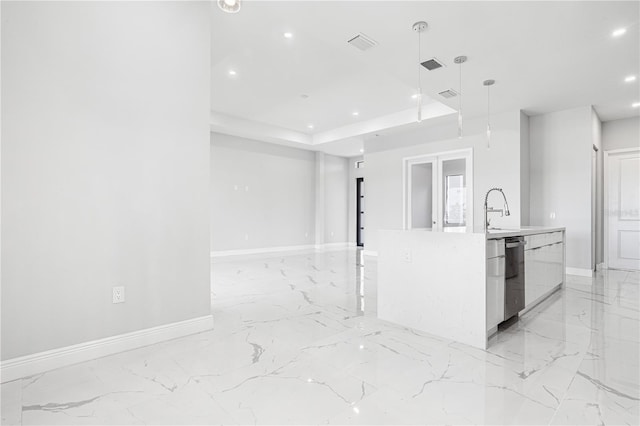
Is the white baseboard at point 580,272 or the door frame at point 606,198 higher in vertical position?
the door frame at point 606,198

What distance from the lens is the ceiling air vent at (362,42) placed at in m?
3.45

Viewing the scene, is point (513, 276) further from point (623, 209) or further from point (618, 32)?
point (623, 209)

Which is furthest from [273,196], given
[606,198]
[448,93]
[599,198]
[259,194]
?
[606,198]

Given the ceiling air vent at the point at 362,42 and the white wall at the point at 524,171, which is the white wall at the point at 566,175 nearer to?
the white wall at the point at 524,171

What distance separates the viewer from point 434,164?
7.03 meters

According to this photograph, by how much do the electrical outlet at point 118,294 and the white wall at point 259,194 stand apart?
5.49m

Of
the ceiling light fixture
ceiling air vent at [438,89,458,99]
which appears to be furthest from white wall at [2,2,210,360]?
ceiling air vent at [438,89,458,99]

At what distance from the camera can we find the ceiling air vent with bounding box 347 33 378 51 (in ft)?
11.3

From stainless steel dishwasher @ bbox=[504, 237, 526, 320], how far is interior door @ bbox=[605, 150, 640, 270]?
16.0 ft

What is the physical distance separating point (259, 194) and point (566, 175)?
666 cm

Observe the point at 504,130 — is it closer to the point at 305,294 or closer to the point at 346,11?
the point at 346,11

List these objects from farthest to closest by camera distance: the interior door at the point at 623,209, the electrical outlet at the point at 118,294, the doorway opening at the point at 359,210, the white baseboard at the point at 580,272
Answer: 1. the doorway opening at the point at 359,210
2. the interior door at the point at 623,209
3. the white baseboard at the point at 580,272
4. the electrical outlet at the point at 118,294

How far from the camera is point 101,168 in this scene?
235cm

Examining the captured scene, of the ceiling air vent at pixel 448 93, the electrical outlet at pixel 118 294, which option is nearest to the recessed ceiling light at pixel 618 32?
the ceiling air vent at pixel 448 93
